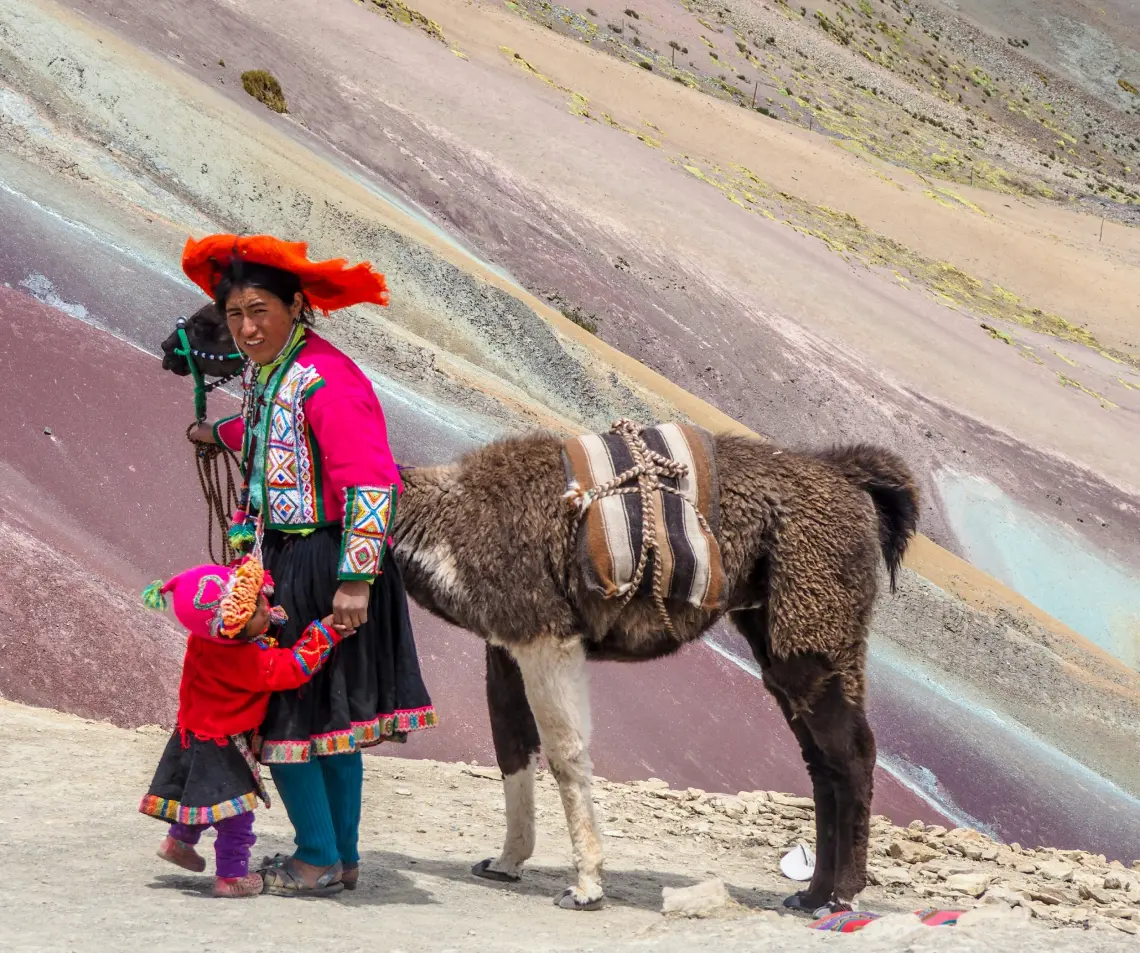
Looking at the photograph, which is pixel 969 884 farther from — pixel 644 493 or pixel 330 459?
pixel 330 459

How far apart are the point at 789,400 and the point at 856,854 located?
1940 cm

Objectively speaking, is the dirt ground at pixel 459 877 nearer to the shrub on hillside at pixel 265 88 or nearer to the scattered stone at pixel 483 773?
the scattered stone at pixel 483 773

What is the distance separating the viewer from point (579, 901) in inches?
201

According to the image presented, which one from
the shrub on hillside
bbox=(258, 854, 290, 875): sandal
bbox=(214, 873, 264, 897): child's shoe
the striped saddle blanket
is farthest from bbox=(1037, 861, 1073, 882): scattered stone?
the shrub on hillside

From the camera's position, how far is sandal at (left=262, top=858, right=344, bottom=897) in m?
4.71

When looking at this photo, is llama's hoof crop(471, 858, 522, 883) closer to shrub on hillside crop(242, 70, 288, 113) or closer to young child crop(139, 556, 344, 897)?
young child crop(139, 556, 344, 897)

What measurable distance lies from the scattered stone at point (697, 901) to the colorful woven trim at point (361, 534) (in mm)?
1538

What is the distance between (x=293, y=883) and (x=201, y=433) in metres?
1.56

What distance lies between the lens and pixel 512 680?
567cm

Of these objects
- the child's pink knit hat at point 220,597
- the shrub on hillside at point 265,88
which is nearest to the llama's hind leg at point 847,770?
the child's pink knit hat at point 220,597

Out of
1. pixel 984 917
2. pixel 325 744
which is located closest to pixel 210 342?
pixel 325 744

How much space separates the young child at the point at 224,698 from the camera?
172 inches

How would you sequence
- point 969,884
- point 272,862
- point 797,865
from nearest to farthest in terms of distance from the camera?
point 272,862 → point 797,865 → point 969,884

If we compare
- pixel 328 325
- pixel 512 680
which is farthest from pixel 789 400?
pixel 512 680
